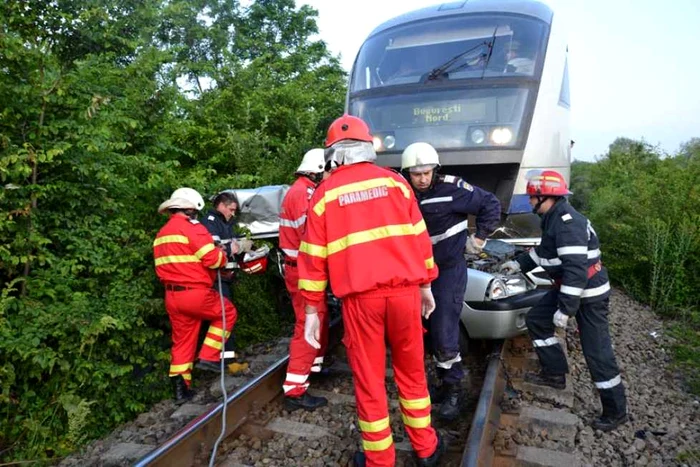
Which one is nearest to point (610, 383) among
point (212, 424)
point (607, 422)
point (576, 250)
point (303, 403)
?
point (607, 422)

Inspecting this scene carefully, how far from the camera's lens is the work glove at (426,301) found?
328 cm

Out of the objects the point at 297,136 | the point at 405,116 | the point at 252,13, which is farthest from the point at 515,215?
the point at 252,13

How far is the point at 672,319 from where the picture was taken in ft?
22.7

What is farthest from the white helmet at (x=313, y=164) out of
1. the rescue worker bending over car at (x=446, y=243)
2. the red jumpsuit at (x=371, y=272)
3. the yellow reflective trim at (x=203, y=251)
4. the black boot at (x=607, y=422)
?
the black boot at (x=607, y=422)

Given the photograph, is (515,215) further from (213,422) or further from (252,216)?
(213,422)

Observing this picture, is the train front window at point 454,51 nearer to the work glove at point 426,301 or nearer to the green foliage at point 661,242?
the green foliage at point 661,242

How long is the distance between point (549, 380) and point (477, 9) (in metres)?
4.66

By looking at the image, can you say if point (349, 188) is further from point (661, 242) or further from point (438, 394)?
point (661, 242)

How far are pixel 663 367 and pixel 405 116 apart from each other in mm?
3730

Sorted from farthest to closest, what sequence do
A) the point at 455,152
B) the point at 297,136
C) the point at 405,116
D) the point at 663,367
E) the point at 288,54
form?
the point at 288,54
the point at 297,136
the point at 405,116
the point at 455,152
the point at 663,367

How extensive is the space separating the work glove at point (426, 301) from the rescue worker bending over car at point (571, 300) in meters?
1.17

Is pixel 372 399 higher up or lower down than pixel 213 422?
higher up

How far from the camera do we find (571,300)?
384 cm

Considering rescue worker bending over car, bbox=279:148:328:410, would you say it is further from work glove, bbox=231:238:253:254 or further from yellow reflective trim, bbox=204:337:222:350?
yellow reflective trim, bbox=204:337:222:350
